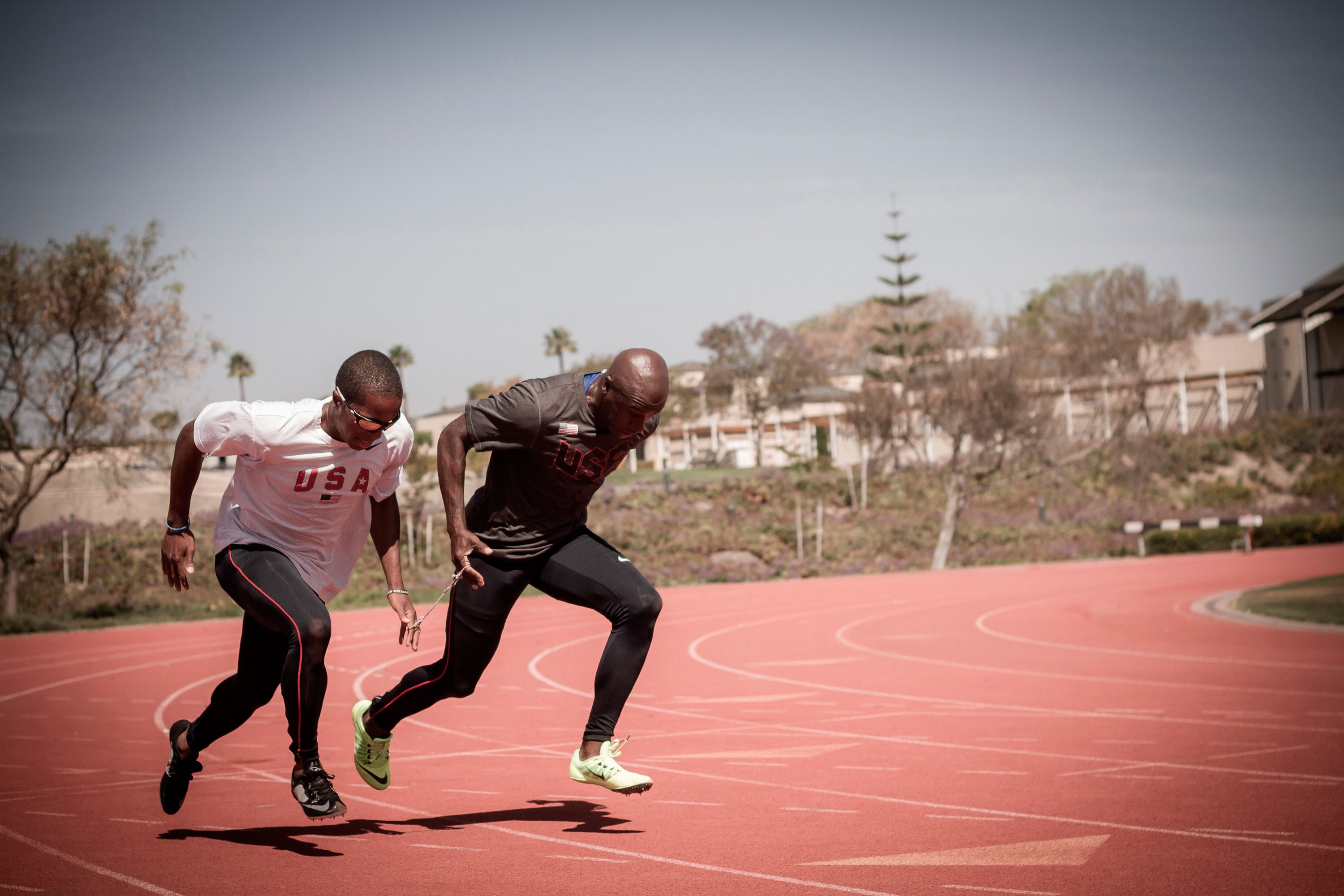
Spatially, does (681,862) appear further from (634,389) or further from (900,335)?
(900,335)

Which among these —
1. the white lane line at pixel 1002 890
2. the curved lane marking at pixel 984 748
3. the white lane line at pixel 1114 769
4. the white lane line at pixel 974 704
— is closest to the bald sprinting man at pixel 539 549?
the white lane line at pixel 1002 890

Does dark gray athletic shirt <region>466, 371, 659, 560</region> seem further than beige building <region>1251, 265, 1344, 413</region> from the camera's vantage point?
No

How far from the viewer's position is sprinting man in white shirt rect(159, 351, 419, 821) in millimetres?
4441

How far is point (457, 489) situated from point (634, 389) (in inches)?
33.5

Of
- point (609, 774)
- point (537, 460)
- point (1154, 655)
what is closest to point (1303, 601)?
point (1154, 655)

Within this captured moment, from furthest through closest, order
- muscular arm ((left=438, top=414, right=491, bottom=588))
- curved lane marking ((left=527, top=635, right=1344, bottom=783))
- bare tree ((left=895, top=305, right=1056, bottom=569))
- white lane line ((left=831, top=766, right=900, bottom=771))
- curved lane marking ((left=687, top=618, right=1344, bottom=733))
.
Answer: bare tree ((left=895, top=305, right=1056, bottom=569)) < curved lane marking ((left=687, top=618, right=1344, bottom=733)) < white lane line ((left=831, top=766, right=900, bottom=771)) < curved lane marking ((left=527, top=635, right=1344, bottom=783)) < muscular arm ((left=438, top=414, right=491, bottom=588))

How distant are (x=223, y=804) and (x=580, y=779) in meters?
2.05

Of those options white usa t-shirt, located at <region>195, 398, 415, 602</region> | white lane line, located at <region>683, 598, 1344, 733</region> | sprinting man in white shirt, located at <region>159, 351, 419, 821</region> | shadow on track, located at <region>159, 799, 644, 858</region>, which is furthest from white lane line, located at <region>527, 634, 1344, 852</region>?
white usa t-shirt, located at <region>195, 398, 415, 602</region>

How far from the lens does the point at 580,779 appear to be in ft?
16.0

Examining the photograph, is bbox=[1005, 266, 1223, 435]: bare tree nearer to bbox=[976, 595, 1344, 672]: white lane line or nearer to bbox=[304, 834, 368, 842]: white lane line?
bbox=[976, 595, 1344, 672]: white lane line

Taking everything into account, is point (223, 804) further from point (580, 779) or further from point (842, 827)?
point (842, 827)

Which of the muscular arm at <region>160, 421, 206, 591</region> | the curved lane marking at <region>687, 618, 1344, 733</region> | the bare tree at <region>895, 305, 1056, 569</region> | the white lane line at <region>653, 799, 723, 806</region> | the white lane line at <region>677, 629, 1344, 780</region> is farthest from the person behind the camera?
the bare tree at <region>895, 305, 1056, 569</region>

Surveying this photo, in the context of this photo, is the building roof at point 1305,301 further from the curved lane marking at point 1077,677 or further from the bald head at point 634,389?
the bald head at point 634,389

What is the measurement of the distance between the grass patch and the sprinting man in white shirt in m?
12.8
